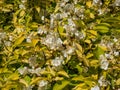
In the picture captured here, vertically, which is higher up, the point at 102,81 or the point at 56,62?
the point at 56,62

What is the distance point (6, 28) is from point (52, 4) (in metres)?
0.50

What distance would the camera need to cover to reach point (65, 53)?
2.47 m

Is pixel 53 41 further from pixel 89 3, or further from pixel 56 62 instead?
pixel 89 3

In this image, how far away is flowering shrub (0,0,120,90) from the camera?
2418mm

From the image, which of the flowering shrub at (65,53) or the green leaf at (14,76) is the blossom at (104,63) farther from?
the green leaf at (14,76)

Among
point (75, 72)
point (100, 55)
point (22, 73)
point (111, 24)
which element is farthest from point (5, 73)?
point (111, 24)

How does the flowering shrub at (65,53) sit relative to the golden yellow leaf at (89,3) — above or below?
below

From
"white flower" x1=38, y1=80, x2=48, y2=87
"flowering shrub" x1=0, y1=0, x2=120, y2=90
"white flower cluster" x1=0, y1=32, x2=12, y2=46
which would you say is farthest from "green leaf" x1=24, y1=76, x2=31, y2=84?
"white flower cluster" x1=0, y1=32, x2=12, y2=46

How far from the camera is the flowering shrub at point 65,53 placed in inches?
95.2

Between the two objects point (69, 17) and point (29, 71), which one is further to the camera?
point (69, 17)

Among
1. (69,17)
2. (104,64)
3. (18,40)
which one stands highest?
(69,17)

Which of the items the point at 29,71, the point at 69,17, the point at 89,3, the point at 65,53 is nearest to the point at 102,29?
the point at 69,17

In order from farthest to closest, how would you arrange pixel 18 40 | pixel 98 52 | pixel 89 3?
pixel 89 3
pixel 18 40
pixel 98 52

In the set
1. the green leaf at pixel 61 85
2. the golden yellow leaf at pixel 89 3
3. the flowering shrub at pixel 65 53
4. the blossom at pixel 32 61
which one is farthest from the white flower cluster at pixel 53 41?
the golden yellow leaf at pixel 89 3
